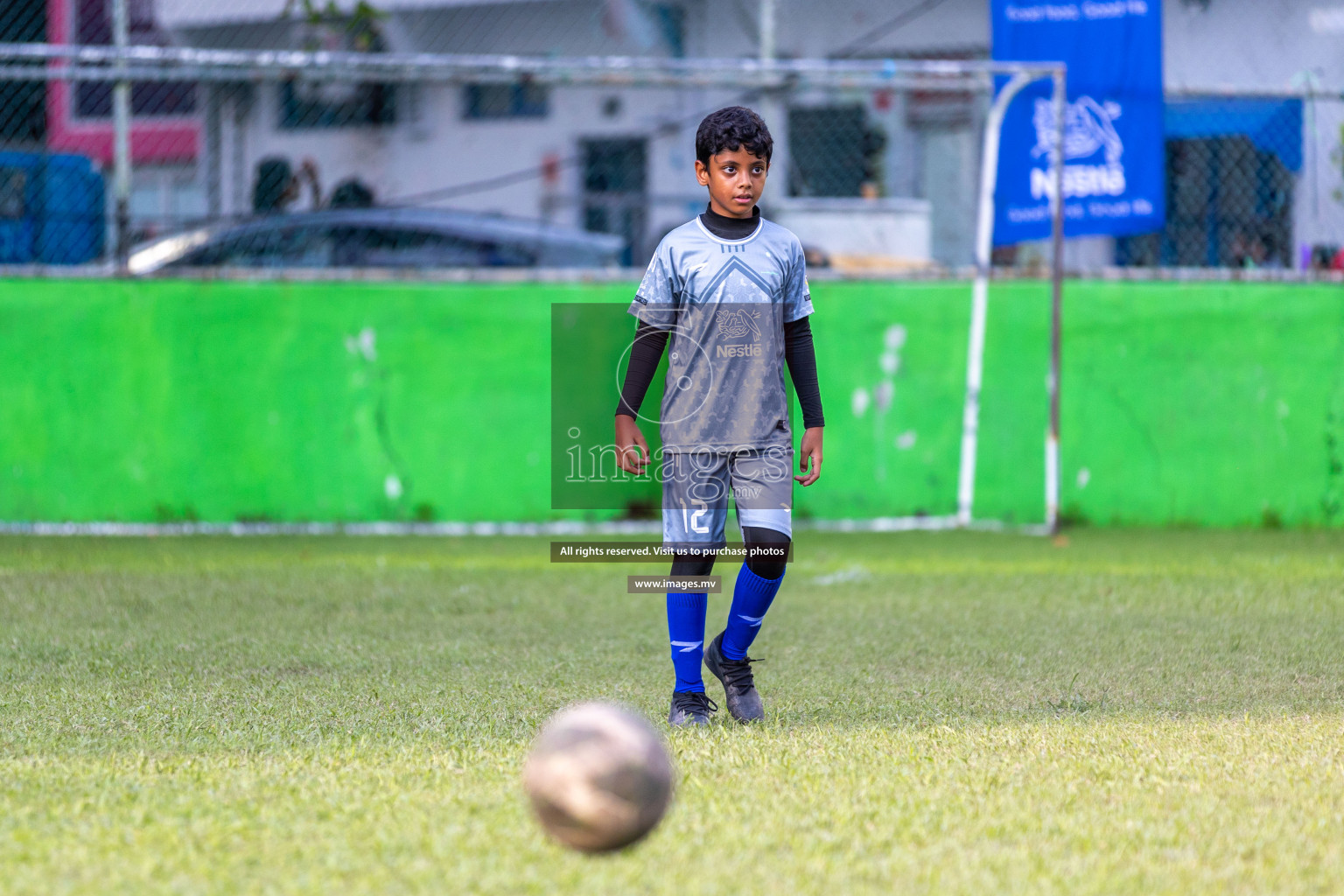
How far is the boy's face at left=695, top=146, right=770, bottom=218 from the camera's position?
4059 mm

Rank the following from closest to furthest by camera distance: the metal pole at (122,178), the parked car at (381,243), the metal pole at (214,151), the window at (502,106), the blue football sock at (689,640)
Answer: the blue football sock at (689,640), the metal pole at (122,178), the parked car at (381,243), the metal pole at (214,151), the window at (502,106)

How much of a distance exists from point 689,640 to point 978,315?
4.82m

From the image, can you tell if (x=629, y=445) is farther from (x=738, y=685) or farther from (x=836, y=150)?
(x=836, y=150)

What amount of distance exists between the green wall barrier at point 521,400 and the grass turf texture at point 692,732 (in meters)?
1.14

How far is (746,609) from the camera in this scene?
164 inches

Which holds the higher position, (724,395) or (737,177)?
(737,177)

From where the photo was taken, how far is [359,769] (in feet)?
11.6

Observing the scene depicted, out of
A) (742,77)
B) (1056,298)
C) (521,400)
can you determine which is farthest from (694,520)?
(742,77)

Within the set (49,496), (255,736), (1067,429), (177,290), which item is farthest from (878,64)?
(255,736)

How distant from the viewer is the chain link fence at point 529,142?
9062 millimetres

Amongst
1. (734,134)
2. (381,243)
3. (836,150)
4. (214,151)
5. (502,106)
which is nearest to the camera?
(734,134)

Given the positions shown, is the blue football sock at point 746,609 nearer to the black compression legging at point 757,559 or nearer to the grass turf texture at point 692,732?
the black compression legging at point 757,559

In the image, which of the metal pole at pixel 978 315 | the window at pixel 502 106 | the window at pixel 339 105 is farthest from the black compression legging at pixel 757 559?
the window at pixel 502 106

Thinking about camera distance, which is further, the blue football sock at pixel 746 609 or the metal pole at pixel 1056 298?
the metal pole at pixel 1056 298
